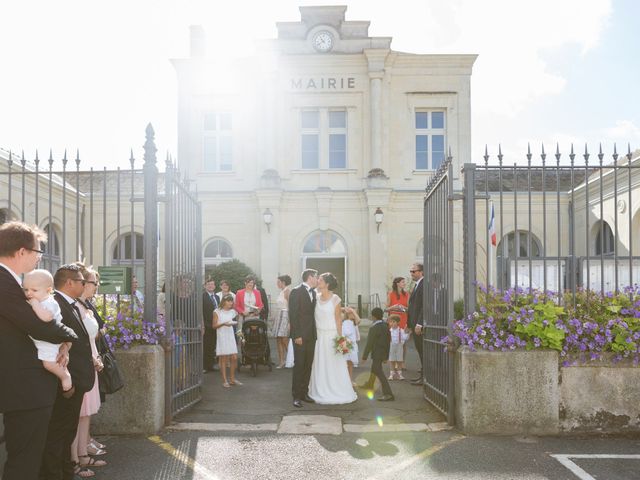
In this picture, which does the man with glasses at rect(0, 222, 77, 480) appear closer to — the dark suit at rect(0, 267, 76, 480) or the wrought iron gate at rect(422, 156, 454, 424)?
the dark suit at rect(0, 267, 76, 480)

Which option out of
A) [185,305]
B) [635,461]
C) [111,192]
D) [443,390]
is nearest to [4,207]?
[111,192]

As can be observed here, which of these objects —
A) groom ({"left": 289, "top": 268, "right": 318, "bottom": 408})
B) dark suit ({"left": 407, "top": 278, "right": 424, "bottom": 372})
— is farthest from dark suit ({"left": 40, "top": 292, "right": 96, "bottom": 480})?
dark suit ({"left": 407, "top": 278, "right": 424, "bottom": 372})

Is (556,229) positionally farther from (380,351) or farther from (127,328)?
(127,328)

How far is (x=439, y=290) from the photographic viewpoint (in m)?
7.72

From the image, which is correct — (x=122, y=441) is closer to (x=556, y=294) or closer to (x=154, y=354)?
(x=154, y=354)

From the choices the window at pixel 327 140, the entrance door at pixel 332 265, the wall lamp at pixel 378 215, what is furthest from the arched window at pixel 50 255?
the window at pixel 327 140

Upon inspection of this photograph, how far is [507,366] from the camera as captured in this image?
6.53 meters

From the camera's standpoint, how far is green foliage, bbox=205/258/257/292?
2020cm

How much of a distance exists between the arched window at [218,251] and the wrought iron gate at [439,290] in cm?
1451

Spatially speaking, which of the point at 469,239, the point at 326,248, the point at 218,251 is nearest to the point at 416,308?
the point at 469,239

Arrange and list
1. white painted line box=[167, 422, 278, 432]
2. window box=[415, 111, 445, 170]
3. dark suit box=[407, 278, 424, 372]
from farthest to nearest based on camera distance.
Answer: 1. window box=[415, 111, 445, 170]
2. dark suit box=[407, 278, 424, 372]
3. white painted line box=[167, 422, 278, 432]

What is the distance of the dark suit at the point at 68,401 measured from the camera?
4.47 metres

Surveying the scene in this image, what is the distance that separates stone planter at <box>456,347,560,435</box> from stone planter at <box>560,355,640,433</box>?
138 millimetres

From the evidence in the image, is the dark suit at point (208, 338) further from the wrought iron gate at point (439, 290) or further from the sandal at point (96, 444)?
the sandal at point (96, 444)
